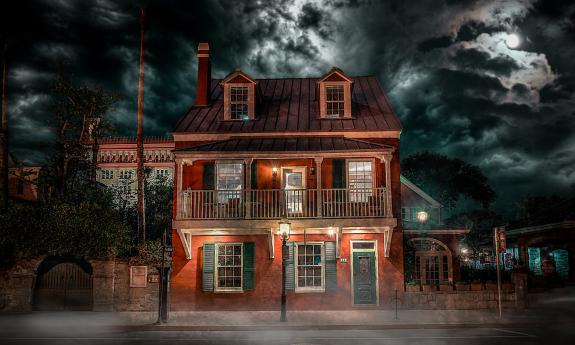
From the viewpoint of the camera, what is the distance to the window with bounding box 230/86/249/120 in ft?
72.5

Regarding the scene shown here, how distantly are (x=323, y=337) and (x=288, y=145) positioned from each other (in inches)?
327

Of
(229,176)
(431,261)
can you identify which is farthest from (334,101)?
(431,261)

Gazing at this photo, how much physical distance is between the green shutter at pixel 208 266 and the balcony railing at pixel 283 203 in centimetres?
146

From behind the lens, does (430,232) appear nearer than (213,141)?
No

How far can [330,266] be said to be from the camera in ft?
64.0

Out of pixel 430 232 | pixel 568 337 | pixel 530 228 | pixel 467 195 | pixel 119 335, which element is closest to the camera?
pixel 568 337

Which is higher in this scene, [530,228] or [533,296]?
[530,228]

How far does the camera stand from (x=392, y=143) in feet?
67.5

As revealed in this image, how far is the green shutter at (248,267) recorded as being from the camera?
19.4 metres

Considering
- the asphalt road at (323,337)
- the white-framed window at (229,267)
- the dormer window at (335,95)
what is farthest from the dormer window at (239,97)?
the asphalt road at (323,337)

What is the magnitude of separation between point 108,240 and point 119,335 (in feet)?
19.5

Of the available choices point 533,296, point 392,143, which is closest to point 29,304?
point 392,143

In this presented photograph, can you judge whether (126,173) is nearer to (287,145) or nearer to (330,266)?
(287,145)

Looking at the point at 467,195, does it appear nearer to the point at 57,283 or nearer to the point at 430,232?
the point at 430,232
